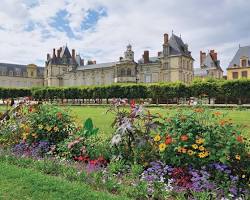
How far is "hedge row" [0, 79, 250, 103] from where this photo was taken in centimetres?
3500

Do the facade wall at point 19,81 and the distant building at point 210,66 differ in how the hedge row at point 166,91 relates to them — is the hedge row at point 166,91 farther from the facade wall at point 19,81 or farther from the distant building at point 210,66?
the facade wall at point 19,81

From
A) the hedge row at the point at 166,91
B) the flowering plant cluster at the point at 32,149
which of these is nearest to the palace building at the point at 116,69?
the hedge row at the point at 166,91

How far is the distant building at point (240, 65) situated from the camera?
53469 millimetres

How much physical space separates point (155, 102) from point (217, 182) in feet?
126

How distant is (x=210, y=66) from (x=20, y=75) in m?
51.6

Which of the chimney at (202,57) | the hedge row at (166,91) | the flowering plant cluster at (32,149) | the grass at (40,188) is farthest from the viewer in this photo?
the chimney at (202,57)

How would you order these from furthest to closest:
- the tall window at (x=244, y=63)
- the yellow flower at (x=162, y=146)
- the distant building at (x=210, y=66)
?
the distant building at (x=210, y=66), the tall window at (x=244, y=63), the yellow flower at (x=162, y=146)

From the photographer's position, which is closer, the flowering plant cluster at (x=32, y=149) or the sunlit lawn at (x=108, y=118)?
the flowering plant cluster at (x=32, y=149)

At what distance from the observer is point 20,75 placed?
91688 mm

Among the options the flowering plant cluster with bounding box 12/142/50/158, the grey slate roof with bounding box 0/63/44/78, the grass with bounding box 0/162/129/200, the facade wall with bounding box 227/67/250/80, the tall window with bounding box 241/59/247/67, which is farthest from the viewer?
the grey slate roof with bounding box 0/63/44/78

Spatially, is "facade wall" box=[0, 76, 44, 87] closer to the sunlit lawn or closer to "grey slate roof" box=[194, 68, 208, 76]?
"grey slate roof" box=[194, 68, 208, 76]

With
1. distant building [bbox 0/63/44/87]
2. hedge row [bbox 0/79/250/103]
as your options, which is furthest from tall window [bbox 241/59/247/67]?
distant building [bbox 0/63/44/87]

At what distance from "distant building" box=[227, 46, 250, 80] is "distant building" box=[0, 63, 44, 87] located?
5738cm

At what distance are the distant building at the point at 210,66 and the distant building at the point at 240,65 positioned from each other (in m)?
12.7
